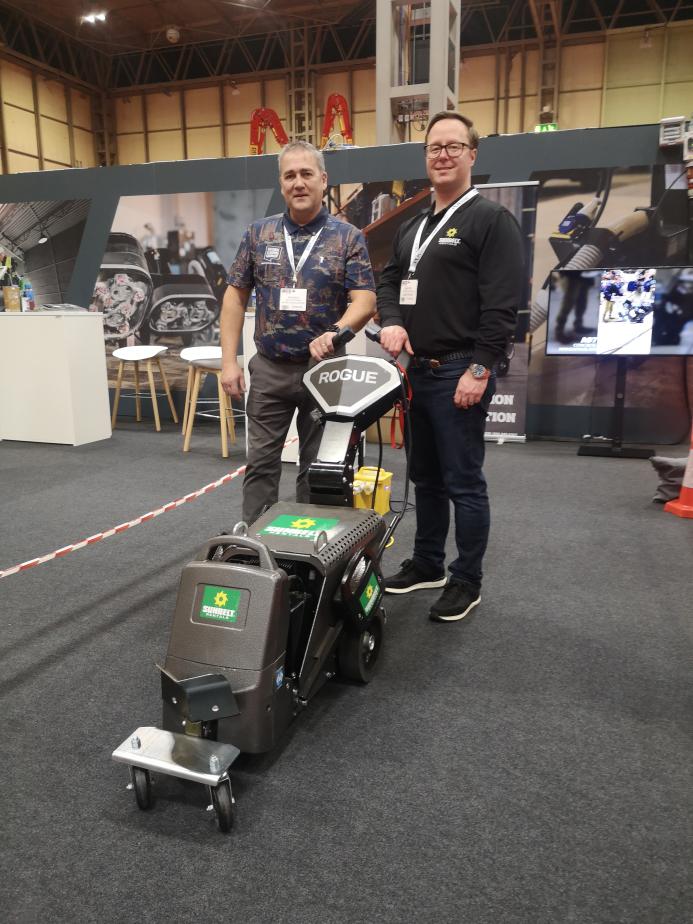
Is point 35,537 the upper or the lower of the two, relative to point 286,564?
lower

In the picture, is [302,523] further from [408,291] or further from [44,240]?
[44,240]

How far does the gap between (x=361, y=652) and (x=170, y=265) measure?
5238 millimetres

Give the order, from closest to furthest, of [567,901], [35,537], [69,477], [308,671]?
1. [567,901]
2. [308,671]
3. [35,537]
4. [69,477]

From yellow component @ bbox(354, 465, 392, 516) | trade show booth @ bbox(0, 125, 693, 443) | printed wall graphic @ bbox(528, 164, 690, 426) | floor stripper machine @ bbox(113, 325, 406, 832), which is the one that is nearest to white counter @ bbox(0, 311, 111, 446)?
trade show booth @ bbox(0, 125, 693, 443)

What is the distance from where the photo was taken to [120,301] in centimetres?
629

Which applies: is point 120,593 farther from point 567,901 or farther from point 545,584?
point 567,901

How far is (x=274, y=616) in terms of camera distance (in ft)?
4.18

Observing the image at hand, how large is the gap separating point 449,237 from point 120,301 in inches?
201

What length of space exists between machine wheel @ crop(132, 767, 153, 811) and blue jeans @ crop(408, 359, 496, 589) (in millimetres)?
1157

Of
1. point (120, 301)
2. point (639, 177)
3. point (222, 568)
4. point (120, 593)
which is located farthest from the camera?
point (120, 301)

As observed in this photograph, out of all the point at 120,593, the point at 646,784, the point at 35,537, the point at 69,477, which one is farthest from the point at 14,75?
the point at 646,784

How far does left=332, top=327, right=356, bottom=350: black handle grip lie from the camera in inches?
71.2

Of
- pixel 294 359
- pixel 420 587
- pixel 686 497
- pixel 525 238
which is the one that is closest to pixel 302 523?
pixel 294 359

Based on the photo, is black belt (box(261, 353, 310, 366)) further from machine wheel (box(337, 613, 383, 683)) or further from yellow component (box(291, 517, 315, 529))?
machine wheel (box(337, 613, 383, 683))
